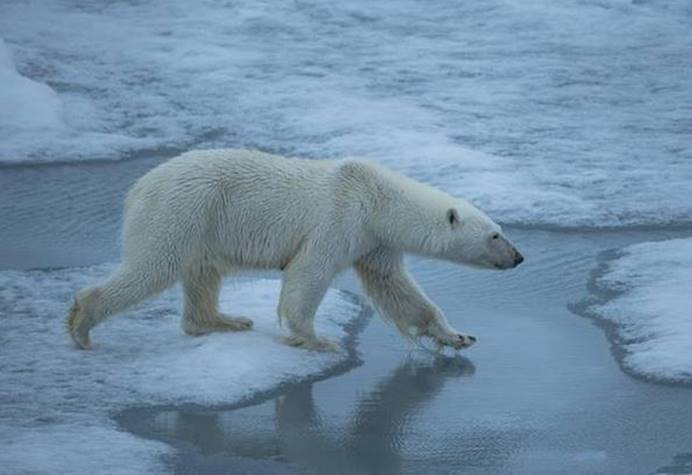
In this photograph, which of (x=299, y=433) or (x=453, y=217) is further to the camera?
(x=453, y=217)

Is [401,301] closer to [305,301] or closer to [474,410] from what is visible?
[305,301]

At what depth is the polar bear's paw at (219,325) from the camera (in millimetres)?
7270

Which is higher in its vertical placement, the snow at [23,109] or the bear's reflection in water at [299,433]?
the bear's reflection in water at [299,433]

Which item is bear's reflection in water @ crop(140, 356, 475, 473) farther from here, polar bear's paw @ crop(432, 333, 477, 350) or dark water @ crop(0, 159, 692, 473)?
polar bear's paw @ crop(432, 333, 477, 350)

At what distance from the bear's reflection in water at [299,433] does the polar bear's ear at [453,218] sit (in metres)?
0.91

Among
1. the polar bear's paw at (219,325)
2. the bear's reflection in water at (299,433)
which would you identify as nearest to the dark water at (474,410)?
the bear's reflection in water at (299,433)

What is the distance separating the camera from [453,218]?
23.8 ft

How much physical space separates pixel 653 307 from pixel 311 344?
1822mm

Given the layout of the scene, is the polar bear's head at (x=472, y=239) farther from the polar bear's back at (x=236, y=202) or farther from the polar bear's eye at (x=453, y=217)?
the polar bear's back at (x=236, y=202)

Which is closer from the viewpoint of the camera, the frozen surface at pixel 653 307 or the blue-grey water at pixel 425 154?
the blue-grey water at pixel 425 154

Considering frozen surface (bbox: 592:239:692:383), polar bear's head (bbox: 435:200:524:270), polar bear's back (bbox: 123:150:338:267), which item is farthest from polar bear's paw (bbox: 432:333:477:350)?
polar bear's back (bbox: 123:150:338:267)

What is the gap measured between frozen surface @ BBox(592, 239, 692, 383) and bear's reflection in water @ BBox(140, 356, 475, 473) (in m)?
1.05

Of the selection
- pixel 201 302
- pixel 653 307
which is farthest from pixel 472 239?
pixel 201 302

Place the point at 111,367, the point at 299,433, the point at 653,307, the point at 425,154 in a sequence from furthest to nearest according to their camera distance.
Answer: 1. the point at 425,154
2. the point at 653,307
3. the point at 111,367
4. the point at 299,433
